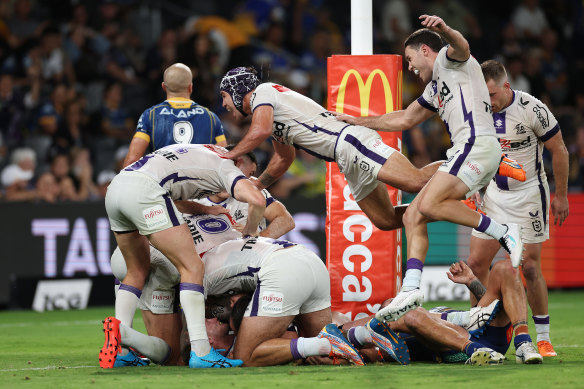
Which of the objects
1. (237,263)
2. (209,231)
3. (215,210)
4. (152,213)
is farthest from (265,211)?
(152,213)

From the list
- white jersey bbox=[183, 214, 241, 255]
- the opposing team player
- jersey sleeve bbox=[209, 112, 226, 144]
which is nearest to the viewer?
white jersey bbox=[183, 214, 241, 255]

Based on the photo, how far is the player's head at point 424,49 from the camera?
7469 mm

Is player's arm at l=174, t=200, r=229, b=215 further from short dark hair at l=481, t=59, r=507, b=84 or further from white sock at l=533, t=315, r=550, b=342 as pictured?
white sock at l=533, t=315, r=550, b=342

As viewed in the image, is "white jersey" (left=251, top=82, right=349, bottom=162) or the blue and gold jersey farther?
the blue and gold jersey

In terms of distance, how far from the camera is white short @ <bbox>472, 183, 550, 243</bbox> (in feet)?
27.1

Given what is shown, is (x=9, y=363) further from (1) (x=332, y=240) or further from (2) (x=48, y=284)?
(2) (x=48, y=284)

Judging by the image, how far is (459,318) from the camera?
23.1ft

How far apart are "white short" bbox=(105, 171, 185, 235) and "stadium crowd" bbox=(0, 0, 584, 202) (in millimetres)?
6023

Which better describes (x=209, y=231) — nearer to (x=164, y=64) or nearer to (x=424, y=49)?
(x=424, y=49)

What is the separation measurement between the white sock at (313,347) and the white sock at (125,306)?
1.44 meters

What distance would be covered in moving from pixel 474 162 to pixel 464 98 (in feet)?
1.71

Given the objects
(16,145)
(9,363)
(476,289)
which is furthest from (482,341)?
(16,145)

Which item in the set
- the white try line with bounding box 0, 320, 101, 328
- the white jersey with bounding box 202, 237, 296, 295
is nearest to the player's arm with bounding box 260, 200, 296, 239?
the white jersey with bounding box 202, 237, 296, 295

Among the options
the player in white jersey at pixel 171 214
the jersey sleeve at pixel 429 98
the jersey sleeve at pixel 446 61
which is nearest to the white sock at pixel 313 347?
the player in white jersey at pixel 171 214
